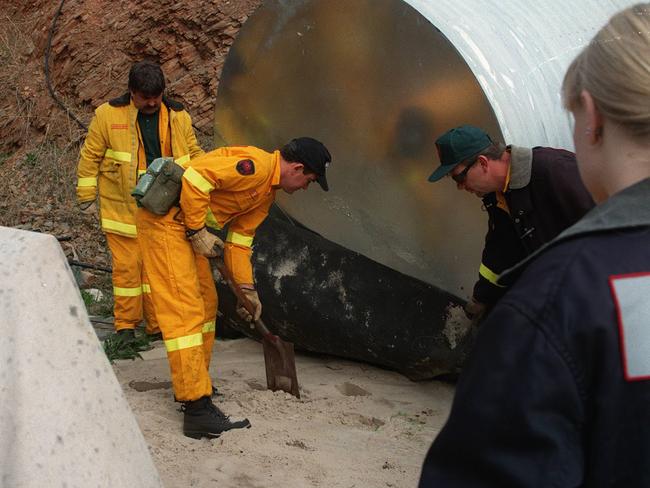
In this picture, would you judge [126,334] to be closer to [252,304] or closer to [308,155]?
[252,304]

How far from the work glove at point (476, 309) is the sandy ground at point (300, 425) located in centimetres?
53

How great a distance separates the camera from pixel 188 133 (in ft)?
18.2

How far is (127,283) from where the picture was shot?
5.42 meters

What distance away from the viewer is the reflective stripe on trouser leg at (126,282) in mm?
5406

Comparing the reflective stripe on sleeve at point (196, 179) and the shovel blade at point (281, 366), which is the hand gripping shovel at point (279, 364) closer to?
the shovel blade at point (281, 366)

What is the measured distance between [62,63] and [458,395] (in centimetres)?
802

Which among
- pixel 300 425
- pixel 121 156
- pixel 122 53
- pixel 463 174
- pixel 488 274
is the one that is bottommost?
pixel 300 425

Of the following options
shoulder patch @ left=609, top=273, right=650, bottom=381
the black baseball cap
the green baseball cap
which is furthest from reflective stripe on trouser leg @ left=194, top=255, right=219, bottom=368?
shoulder patch @ left=609, top=273, right=650, bottom=381

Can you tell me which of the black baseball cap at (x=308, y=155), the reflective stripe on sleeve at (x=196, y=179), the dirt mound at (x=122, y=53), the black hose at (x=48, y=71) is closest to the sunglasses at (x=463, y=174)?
the black baseball cap at (x=308, y=155)

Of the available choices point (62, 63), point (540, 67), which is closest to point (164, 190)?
point (540, 67)

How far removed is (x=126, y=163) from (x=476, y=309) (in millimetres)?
2489

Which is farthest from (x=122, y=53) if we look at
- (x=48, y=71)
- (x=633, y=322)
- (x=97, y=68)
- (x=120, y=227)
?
(x=633, y=322)

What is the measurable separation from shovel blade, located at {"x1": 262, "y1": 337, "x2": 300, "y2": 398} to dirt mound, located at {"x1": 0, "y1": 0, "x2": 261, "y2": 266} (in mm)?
3760

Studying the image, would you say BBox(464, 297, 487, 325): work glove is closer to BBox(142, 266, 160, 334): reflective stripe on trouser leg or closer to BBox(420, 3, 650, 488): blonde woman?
BBox(142, 266, 160, 334): reflective stripe on trouser leg
